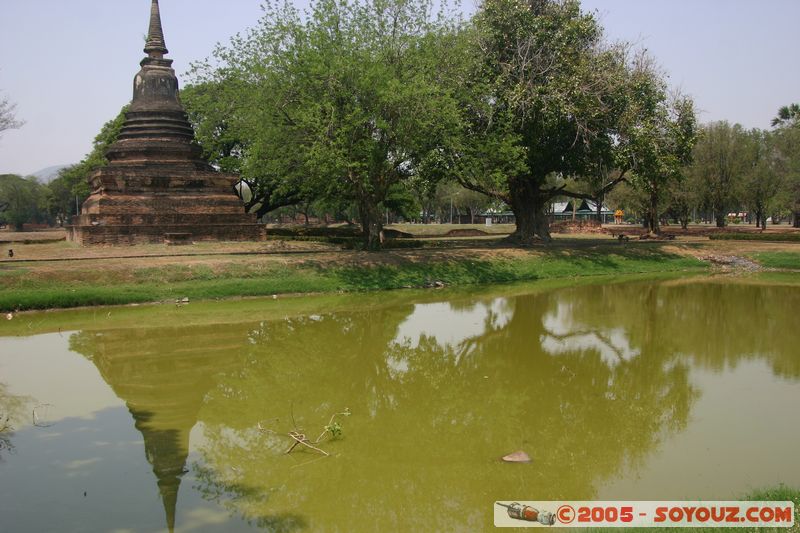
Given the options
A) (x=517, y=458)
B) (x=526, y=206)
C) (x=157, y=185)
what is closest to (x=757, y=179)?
(x=526, y=206)

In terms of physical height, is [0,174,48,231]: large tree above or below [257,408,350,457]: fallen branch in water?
above

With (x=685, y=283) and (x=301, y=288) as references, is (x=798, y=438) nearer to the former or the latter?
(x=301, y=288)

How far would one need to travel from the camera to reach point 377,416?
30.9ft

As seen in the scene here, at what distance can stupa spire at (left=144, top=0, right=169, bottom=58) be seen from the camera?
102 ft

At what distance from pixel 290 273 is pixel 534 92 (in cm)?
1359

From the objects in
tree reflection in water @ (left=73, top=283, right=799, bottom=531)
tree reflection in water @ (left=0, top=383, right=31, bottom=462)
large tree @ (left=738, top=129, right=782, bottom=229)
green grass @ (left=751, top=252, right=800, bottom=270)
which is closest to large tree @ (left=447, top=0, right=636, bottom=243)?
green grass @ (left=751, top=252, right=800, bottom=270)

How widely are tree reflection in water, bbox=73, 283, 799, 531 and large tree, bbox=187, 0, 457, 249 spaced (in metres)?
8.20

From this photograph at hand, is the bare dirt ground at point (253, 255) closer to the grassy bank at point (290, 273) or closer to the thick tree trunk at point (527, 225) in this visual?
the grassy bank at point (290, 273)

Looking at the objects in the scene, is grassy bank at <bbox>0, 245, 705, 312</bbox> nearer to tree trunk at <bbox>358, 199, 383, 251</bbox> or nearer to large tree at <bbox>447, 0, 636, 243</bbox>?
tree trunk at <bbox>358, 199, 383, 251</bbox>

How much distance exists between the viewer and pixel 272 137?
24453mm

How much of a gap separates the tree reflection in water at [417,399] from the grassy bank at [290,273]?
4.35 m

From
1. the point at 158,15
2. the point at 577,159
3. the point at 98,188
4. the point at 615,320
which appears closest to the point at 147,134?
the point at 98,188

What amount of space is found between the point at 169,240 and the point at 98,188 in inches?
207

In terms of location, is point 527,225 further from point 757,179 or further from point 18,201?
point 18,201
